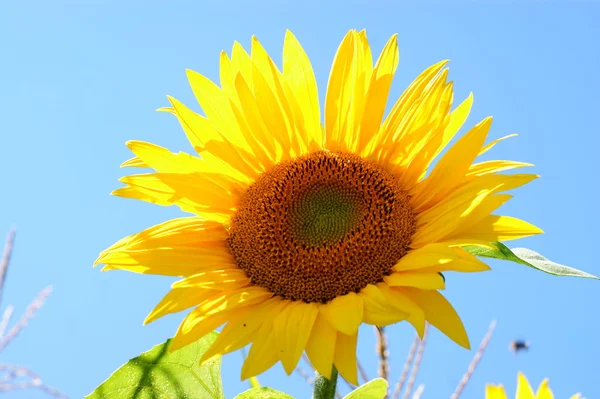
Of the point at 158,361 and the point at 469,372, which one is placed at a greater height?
the point at 158,361

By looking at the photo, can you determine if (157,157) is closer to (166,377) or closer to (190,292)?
(190,292)

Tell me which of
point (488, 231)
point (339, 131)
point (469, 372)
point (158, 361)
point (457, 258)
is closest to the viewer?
point (457, 258)

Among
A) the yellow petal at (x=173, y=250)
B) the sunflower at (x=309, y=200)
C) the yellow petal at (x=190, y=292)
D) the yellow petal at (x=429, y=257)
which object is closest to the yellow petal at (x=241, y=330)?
the sunflower at (x=309, y=200)

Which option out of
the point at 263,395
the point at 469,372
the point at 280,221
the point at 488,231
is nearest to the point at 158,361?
the point at 263,395

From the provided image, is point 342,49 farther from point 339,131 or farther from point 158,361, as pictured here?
point 158,361

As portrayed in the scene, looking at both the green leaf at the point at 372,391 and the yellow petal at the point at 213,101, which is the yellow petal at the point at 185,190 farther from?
the green leaf at the point at 372,391

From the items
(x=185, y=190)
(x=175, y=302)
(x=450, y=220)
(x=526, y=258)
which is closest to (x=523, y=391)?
(x=526, y=258)
